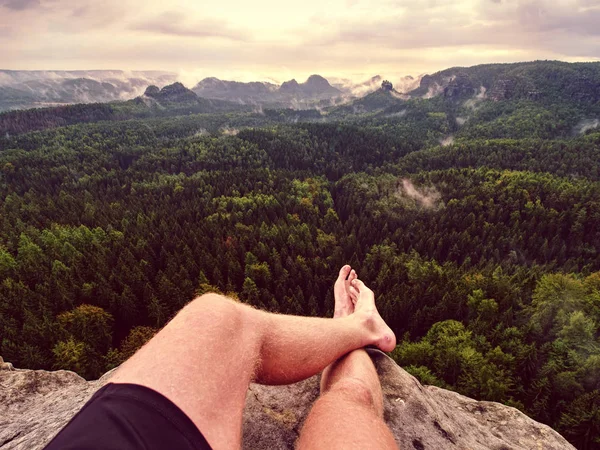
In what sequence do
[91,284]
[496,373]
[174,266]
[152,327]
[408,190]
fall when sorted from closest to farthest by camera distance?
[496,373] → [152,327] → [91,284] → [174,266] → [408,190]

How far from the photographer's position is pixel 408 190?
352ft

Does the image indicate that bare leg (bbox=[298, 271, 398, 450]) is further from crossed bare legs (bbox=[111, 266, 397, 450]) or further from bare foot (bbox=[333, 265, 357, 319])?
bare foot (bbox=[333, 265, 357, 319])

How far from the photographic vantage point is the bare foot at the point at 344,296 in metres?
9.85

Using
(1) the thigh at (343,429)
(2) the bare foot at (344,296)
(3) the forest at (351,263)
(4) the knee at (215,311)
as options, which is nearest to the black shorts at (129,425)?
(4) the knee at (215,311)

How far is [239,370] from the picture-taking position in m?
3.43

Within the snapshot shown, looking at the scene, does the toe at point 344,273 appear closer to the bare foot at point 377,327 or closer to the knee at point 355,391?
the bare foot at point 377,327

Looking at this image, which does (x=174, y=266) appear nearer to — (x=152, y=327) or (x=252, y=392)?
(x=152, y=327)

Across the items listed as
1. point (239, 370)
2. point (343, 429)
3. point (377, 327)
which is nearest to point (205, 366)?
point (239, 370)

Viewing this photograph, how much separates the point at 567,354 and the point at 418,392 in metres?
39.4

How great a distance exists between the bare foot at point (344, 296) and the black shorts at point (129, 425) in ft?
22.4

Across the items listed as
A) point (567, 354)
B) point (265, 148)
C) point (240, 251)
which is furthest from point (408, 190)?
point (265, 148)

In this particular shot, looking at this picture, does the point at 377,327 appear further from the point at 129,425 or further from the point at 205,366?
the point at 129,425

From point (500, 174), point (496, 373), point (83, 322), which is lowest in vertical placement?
point (496, 373)

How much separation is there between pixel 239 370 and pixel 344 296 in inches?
303
